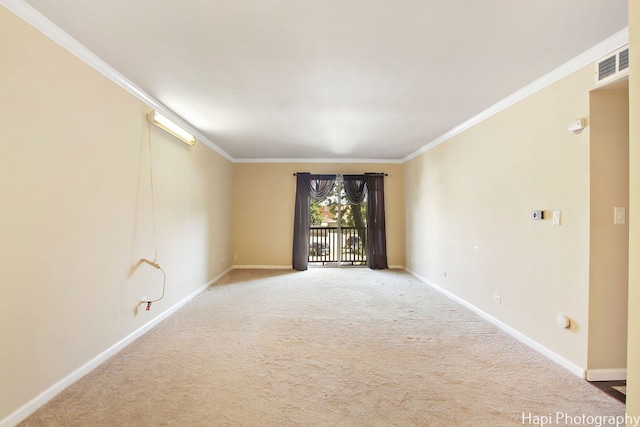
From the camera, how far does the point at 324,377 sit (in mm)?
2014

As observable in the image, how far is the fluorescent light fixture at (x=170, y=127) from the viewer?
274 centimetres

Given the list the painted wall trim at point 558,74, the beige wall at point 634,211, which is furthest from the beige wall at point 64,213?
the painted wall trim at point 558,74

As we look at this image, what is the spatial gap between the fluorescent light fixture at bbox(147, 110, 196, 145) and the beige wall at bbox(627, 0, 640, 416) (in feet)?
11.3

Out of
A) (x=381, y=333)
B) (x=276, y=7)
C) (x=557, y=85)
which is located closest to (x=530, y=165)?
(x=557, y=85)

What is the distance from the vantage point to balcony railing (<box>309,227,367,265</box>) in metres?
6.15

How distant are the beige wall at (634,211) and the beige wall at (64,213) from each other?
3171 millimetres

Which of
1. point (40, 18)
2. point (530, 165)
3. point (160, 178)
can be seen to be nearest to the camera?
point (40, 18)

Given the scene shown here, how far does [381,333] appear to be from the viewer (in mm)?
2744

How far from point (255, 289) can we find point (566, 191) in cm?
394

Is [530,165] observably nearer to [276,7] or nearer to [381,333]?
[381,333]

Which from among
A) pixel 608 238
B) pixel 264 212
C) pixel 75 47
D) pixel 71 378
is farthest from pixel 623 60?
pixel 264 212

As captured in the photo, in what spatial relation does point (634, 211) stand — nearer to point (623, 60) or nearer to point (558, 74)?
point (623, 60)

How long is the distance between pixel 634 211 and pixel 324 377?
2022 mm

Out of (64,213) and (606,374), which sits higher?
(64,213)
